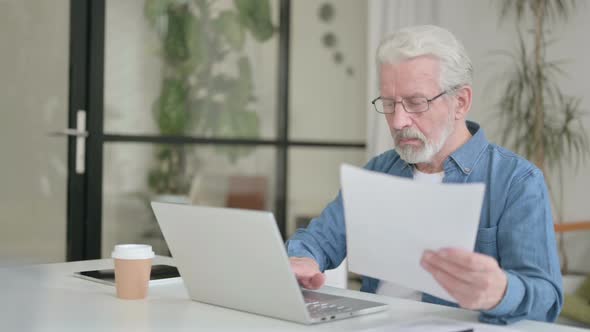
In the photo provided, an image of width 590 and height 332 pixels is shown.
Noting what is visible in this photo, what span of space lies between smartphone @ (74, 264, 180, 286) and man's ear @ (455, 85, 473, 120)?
76 centimetres

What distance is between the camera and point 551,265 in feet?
5.63

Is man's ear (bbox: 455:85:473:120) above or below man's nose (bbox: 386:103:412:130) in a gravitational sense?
above

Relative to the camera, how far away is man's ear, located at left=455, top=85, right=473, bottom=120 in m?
2.03

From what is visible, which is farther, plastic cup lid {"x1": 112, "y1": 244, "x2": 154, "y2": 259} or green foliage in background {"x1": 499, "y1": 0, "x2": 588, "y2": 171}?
green foliage in background {"x1": 499, "y1": 0, "x2": 588, "y2": 171}

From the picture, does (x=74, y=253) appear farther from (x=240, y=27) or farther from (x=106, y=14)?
(x=240, y=27)

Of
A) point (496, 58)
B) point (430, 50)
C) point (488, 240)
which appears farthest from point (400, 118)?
point (496, 58)

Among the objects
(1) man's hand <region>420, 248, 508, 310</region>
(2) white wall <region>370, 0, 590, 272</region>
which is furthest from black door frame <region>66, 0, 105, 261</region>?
(1) man's hand <region>420, 248, 508, 310</region>

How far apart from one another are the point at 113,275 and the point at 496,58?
3414 millimetres

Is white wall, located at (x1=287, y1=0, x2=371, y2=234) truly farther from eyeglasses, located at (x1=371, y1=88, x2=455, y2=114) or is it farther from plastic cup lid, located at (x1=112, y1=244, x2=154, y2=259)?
plastic cup lid, located at (x1=112, y1=244, x2=154, y2=259)

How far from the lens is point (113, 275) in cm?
196

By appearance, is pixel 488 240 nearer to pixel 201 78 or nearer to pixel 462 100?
pixel 462 100

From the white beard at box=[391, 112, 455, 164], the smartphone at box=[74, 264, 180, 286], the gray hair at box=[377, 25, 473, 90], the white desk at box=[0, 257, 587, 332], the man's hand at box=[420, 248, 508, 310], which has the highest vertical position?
the gray hair at box=[377, 25, 473, 90]

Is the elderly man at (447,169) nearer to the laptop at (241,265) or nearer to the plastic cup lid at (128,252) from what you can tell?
the laptop at (241,265)

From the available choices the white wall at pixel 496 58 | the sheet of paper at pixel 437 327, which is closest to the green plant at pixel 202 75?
the white wall at pixel 496 58
